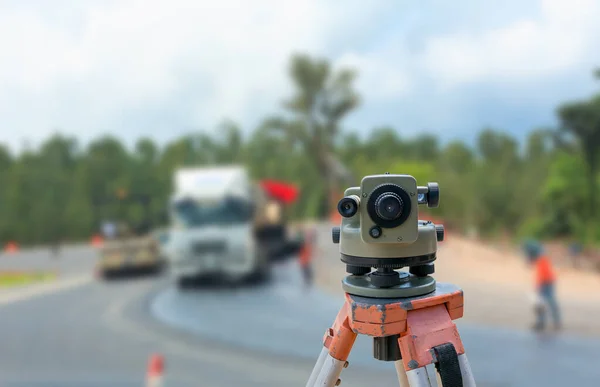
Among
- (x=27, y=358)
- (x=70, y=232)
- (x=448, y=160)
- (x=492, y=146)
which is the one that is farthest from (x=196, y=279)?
(x=492, y=146)

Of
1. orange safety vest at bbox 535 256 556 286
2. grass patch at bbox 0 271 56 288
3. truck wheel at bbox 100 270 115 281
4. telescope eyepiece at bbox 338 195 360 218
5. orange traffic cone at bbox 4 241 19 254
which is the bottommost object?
grass patch at bbox 0 271 56 288

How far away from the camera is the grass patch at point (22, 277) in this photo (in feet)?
43.1

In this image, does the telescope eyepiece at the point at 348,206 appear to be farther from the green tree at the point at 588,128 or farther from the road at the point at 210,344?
the green tree at the point at 588,128

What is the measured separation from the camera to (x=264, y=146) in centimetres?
2409

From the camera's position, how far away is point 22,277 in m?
14.1

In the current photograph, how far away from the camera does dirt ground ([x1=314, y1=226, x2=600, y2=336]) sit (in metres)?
7.62

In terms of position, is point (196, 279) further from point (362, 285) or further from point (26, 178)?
point (362, 285)

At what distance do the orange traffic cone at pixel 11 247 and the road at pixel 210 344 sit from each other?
3800 millimetres

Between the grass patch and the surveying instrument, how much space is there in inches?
544

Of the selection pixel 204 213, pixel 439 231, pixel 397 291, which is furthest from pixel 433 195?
pixel 204 213

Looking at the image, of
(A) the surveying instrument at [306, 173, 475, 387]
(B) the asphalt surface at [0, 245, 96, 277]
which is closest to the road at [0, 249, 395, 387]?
(A) the surveying instrument at [306, 173, 475, 387]

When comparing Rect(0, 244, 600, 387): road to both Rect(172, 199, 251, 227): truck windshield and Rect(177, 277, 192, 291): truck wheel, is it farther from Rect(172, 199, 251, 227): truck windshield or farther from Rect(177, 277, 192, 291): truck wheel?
Rect(172, 199, 251, 227): truck windshield

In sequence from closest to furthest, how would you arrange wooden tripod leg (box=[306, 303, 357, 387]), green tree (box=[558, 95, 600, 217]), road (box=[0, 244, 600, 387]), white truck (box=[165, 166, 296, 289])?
wooden tripod leg (box=[306, 303, 357, 387]), road (box=[0, 244, 600, 387]), white truck (box=[165, 166, 296, 289]), green tree (box=[558, 95, 600, 217])

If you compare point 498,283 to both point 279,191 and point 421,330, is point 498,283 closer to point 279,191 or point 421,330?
point 279,191
